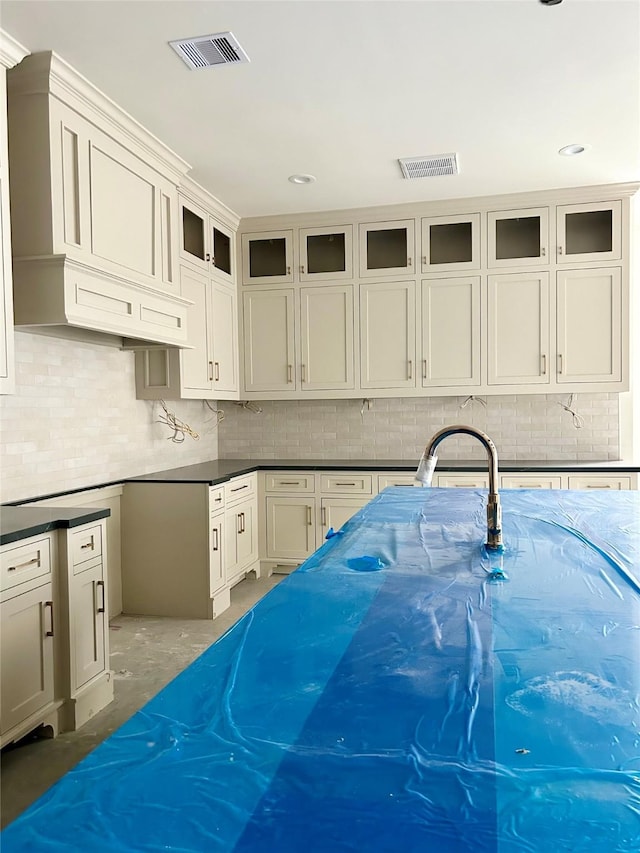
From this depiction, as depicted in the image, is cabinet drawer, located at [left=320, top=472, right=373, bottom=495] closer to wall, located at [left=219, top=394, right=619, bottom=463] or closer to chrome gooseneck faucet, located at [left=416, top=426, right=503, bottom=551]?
wall, located at [left=219, top=394, right=619, bottom=463]

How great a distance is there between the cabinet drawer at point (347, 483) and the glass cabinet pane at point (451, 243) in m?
1.69

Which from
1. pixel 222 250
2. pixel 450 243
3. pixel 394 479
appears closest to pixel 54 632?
pixel 394 479

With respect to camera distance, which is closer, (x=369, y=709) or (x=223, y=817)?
(x=223, y=817)

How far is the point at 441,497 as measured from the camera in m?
2.92

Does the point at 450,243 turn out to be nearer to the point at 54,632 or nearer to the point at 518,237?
the point at 518,237

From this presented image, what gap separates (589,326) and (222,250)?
273cm

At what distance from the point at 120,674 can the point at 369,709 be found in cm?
255

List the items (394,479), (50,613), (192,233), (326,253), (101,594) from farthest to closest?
(326,253) < (394,479) < (192,233) < (101,594) < (50,613)

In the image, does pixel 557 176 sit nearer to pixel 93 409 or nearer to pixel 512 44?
pixel 512 44

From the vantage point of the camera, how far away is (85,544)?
2646 millimetres

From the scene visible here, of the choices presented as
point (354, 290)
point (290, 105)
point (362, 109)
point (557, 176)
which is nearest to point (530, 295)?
point (557, 176)

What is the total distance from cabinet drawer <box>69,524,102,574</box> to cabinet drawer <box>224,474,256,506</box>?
149 cm

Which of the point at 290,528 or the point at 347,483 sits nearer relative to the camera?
the point at 347,483

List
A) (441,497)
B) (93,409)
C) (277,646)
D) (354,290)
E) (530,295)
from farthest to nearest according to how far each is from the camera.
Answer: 1. (354,290)
2. (530,295)
3. (93,409)
4. (441,497)
5. (277,646)
